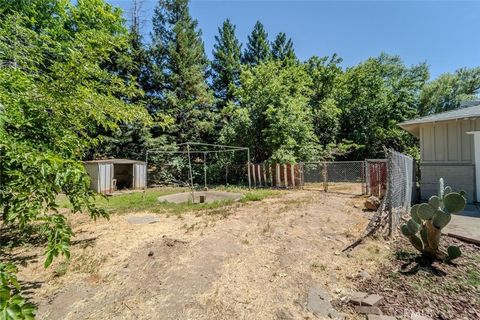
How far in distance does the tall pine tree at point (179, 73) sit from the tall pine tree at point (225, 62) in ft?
9.10

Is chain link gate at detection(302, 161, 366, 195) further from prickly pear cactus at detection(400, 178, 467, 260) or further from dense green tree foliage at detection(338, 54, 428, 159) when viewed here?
prickly pear cactus at detection(400, 178, 467, 260)

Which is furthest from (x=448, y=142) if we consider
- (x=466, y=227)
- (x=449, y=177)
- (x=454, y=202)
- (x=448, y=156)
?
(x=454, y=202)

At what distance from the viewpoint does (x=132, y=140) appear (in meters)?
18.6

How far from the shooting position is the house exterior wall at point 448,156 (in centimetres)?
767

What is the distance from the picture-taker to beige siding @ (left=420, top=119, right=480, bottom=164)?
7730mm

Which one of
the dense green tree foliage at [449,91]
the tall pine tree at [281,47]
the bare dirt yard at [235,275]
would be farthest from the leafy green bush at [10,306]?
the dense green tree foliage at [449,91]

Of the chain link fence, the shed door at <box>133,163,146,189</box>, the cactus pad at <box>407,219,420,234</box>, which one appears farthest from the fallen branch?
the shed door at <box>133,163,146,189</box>

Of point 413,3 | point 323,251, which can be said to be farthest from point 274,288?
point 413,3

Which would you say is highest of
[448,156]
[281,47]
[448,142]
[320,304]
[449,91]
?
[281,47]

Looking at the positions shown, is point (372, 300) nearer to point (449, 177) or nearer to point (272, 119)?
point (449, 177)

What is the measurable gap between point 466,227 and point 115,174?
1674 centimetres

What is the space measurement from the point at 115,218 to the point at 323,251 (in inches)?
216

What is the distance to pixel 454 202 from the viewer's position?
3680 millimetres

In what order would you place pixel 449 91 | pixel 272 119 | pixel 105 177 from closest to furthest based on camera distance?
1. pixel 105 177
2. pixel 272 119
3. pixel 449 91
